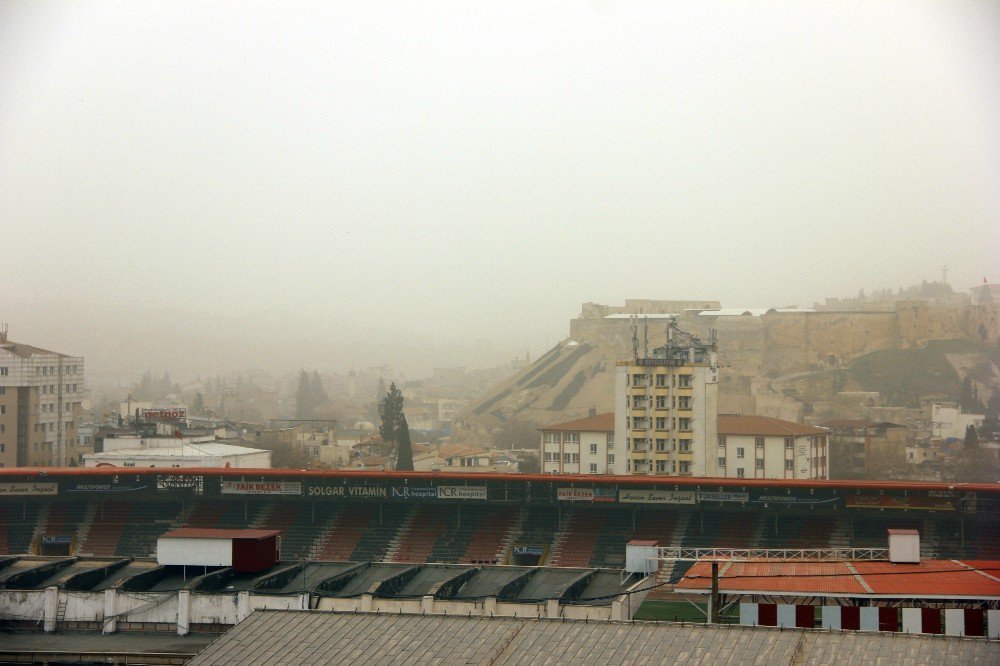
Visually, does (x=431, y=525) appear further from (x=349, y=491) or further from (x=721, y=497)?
(x=721, y=497)

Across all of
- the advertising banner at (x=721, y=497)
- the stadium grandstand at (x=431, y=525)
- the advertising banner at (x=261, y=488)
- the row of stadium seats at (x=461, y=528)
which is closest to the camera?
the stadium grandstand at (x=431, y=525)

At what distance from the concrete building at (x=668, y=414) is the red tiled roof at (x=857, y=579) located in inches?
1639

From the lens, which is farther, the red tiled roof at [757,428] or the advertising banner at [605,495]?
the red tiled roof at [757,428]

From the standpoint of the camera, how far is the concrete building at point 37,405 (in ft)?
298

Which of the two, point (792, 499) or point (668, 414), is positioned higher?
point (668, 414)

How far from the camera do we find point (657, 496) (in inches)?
2018

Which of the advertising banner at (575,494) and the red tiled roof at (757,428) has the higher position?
the red tiled roof at (757,428)

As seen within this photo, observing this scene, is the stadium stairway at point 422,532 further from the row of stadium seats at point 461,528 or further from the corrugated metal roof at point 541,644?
the corrugated metal roof at point 541,644

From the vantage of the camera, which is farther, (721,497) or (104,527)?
(104,527)

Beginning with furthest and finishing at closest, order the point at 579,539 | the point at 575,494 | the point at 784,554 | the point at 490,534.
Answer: the point at 575,494
the point at 490,534
the point at 579,539
the point at 784,554

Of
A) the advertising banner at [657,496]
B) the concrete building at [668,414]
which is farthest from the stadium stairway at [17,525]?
the concrete building at [668,414]

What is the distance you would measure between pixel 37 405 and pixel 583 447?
41.3 m

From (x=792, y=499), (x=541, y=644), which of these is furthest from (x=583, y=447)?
(x=541, y=644)

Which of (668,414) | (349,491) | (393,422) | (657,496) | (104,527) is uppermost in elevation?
(668,414)
